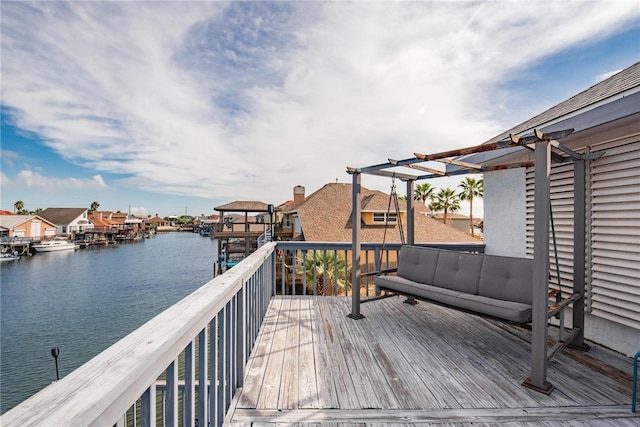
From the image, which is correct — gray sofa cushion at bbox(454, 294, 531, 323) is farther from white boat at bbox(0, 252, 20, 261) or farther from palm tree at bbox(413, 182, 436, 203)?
white boat at bbox(0, 252, 20, 261)

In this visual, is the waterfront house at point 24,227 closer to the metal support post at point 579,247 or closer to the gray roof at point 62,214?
the gray roof at point 62,214

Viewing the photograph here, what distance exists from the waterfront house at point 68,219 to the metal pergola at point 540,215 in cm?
5761

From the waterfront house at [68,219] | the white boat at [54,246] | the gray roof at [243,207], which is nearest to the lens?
the gray roof at [243,207]

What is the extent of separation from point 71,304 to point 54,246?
26880mm

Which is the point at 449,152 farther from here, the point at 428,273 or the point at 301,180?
the point at 301,180

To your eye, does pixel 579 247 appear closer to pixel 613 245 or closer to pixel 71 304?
pixel 613 245

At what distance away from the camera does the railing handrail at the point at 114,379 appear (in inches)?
21.2

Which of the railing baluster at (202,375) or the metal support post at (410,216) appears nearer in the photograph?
the railing baluster at (202,375)

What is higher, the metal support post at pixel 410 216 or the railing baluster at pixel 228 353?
the metal support post at pixel 410 216

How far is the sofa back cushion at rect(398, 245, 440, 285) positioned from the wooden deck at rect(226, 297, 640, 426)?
59cm

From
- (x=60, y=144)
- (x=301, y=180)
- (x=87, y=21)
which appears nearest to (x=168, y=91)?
(x=87, y=21)

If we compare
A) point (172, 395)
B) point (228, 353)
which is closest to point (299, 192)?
point (228, 353)

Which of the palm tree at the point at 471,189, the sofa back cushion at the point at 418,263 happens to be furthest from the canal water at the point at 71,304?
the palm tree at the point at 471,189

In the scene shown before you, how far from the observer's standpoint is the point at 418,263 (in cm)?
411
